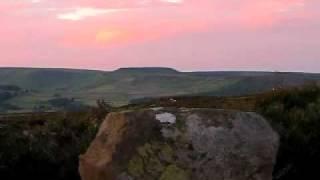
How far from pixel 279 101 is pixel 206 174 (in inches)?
346

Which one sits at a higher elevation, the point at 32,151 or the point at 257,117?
the point at 257,117

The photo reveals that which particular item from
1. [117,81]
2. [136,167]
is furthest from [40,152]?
[117,81]

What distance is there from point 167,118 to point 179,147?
0.43m

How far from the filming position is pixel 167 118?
10.3m

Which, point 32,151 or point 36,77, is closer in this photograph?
point 32,151

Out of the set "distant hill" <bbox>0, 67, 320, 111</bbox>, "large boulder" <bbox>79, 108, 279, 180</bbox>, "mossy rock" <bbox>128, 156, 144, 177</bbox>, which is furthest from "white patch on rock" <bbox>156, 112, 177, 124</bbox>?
"distant hill" <bbox>0, 67, 320, 111</bbox>

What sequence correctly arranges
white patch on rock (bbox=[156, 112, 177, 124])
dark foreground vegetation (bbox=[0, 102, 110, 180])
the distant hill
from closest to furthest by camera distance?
1. white patch on rock (bbox=[156, 112, 177, 124])
2. dark foreground vegetation (bbox=[0, 102, 110, 180])
3. the distant hill

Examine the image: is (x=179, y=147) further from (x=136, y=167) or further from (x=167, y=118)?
(x=136, y=167)

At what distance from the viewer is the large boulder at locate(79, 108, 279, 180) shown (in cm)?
1016

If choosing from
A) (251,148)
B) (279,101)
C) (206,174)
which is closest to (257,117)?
(251,148)

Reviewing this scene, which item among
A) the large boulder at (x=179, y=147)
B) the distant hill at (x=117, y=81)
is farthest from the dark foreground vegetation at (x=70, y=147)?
the distant hill at (x=117, y=81)

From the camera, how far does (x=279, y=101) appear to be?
1866 cm

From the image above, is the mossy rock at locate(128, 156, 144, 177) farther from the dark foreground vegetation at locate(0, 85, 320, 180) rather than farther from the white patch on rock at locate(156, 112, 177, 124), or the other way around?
the dark foreground vegetation at locate(0, 85, 320, 180)

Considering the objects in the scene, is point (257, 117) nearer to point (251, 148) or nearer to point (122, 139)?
point (251, 148)
